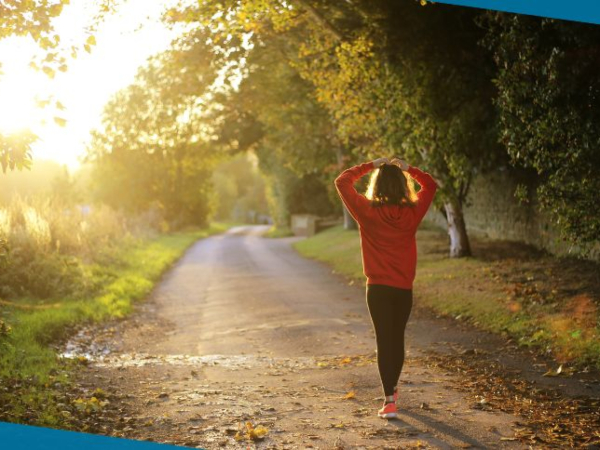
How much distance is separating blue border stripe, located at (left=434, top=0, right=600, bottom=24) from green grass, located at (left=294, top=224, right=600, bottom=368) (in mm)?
3961

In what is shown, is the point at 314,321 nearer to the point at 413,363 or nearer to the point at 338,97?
the point at 413,363

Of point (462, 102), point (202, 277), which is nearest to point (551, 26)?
point (462, 102)

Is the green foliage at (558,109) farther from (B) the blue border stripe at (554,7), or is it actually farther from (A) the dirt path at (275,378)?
(A) the dirt path at (275,378)

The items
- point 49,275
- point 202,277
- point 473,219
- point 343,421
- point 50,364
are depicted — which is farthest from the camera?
point 473,219

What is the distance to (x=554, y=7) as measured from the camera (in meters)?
11.1

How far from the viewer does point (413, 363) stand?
9.30 m

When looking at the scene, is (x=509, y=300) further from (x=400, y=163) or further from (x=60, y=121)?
(x=60, y=121)

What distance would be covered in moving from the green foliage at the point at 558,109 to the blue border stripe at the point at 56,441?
7.01 metres

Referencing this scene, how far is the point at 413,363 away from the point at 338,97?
9513 mm

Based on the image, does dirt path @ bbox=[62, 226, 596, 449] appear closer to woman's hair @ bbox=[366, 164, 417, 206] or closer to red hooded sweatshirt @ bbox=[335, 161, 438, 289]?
red hooded sweatshirt @ bbox=[335, 161, 438, 289]

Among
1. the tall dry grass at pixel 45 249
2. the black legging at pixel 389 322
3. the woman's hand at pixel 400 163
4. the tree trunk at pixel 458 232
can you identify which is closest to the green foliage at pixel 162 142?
the tall dry grass at pixel 45 249

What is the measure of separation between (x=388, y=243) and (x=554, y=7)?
20.2 ft

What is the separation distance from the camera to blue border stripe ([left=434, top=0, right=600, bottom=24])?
1077 centimetres

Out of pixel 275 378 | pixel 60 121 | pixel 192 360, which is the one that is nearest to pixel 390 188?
pixel 60 121
